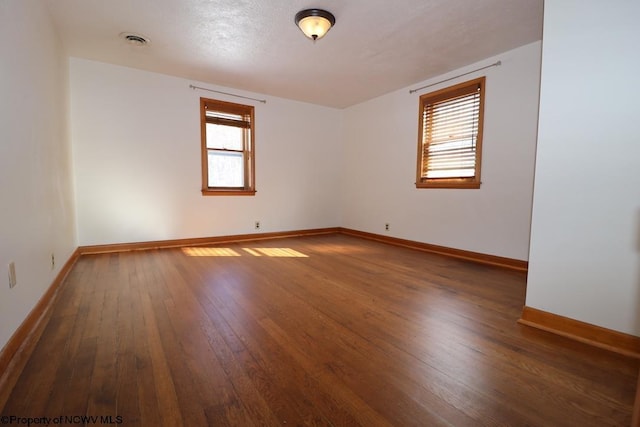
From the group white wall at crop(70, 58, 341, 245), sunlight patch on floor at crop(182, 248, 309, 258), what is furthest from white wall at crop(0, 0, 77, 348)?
sunlight patch on floor at crop(182, 248, 309, 258)

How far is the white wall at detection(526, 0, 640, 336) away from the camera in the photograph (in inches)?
63.1

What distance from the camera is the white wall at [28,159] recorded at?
5.09ft

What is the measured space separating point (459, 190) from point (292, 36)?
2.81 meters

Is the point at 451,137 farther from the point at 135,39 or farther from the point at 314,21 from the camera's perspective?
the point at 135,39

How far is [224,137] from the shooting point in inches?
188

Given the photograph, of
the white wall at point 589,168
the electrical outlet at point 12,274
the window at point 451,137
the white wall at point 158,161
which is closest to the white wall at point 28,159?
the electrical outlet at point 12,274

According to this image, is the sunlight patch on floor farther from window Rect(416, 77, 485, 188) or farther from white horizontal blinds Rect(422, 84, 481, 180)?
white horizontal blinds Rect(422, 84, 481, 180)

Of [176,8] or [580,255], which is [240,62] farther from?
[580,255]

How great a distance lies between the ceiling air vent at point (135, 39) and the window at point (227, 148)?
127cm

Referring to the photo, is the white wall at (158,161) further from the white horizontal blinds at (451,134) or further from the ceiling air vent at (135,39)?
the white horizontal blinds at (451,134)

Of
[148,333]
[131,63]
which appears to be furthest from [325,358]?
[131,63]

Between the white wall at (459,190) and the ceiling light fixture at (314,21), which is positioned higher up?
the ceiling light fixture at (314,21)

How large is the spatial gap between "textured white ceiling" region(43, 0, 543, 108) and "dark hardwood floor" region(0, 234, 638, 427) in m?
2.49

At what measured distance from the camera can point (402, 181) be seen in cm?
468
